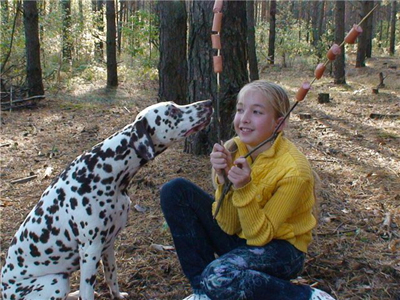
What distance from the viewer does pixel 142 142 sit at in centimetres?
295

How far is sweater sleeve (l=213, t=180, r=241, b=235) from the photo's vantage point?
298 cm

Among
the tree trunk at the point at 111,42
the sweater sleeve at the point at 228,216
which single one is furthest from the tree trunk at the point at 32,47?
the sweater sleeve at the point at 228,216

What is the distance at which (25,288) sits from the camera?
294 centimetres

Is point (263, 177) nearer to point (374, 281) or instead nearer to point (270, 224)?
point (270, 224)

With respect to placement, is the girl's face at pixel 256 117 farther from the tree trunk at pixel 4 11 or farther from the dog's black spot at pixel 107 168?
the tree trunk at pixel 4 11

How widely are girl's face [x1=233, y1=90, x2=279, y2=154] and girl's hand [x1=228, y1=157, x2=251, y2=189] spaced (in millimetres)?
378

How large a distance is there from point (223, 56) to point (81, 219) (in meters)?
3.21

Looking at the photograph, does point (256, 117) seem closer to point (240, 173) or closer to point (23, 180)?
point (240, 173)

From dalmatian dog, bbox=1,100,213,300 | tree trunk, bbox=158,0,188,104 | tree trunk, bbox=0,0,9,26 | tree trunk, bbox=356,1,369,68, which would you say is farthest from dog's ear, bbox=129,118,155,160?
tree trunk, bbox=356,1,369,68

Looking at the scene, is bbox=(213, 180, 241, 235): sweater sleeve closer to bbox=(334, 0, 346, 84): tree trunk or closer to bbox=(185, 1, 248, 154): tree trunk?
bbox=(185, 1, 248, 154): tree trunk

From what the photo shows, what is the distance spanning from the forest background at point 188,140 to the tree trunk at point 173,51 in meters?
0.02

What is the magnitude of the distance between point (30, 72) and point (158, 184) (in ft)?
23.9

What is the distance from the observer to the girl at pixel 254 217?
2.65 metres

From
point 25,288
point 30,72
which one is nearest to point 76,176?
point 25,288
